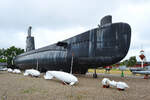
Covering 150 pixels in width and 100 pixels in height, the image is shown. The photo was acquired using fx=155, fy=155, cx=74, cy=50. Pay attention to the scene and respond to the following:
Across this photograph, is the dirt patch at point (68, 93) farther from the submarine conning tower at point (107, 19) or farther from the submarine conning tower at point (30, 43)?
the submarine conning tower at point (30, 43)

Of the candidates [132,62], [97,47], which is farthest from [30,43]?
[132,62]

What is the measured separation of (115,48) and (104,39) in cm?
121

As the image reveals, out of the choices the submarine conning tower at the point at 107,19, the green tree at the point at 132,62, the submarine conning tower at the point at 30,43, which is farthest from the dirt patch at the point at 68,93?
the green tree at the point at 132,62

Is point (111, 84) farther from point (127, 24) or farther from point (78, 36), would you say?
point (78, 36)

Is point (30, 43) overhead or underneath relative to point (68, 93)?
overhead

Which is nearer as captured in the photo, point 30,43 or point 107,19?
point 107,19

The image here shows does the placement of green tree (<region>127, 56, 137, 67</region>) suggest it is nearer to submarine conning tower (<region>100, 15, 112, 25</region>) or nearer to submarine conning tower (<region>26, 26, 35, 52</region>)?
submarine conning tower (<region>26, 26, 35, 52</region>)

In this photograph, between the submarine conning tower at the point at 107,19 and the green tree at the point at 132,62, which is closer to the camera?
the submarine conning tower at the point at 107,19

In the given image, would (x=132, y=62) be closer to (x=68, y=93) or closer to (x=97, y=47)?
(x=97, y=47)

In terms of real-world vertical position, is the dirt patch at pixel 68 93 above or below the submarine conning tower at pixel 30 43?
below

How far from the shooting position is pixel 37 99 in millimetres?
5238

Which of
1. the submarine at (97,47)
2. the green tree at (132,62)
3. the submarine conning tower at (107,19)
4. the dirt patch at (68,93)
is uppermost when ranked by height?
the submarine conning tower at (107,19)

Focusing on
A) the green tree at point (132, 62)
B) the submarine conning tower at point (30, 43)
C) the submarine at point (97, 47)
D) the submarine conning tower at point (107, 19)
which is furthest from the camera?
the green tree at point (132, 62)

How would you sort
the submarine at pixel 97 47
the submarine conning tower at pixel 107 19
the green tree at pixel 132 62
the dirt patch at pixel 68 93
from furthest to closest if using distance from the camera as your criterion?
the green tree at pixel 132 62 → the submarine conning tower at pixel 107 19 → the submarine at pixel 97 47 → the dirt patch at pixel 68 93
